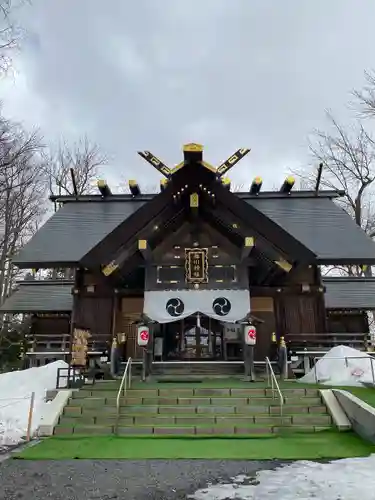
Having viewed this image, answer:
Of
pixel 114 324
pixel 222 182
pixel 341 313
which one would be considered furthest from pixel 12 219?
pixel 341 313

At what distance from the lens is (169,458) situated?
5922 mm

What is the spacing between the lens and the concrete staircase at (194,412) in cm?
750

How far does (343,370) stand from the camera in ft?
33.8

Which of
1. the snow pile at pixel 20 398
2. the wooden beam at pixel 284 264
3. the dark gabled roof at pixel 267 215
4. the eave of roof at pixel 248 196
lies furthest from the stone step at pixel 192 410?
the eave of roof at pixel 248 196

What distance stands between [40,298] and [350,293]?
13.0m

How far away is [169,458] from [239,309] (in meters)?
6.34

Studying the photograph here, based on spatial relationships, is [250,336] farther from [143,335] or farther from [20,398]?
[20,398]

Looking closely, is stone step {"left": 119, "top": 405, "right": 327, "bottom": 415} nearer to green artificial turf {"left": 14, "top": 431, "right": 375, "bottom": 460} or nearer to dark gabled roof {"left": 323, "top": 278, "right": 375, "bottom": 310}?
green artificial turf {"left": 14, "top": 431, "right": 375, "bottom": 460}

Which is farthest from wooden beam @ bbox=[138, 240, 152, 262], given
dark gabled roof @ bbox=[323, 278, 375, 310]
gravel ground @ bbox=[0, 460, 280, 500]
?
dark gabled roof @ bbox=[323, 278, 375, 310]

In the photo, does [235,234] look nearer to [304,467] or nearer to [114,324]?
[114,324]

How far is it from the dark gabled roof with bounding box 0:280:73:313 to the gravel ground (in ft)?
36.2

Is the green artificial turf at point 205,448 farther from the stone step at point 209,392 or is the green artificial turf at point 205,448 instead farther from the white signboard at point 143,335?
the white signboard at point 143,335

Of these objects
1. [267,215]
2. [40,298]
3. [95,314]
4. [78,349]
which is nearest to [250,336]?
[78,349]

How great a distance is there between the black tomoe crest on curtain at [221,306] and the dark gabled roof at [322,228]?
3761 millimetres
